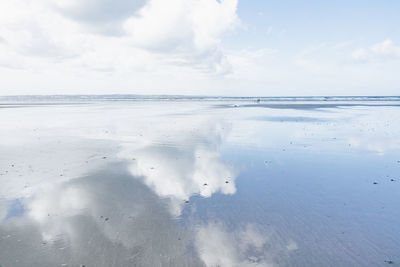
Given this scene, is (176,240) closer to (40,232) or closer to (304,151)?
(40,232)

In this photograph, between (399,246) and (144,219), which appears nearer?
(399,246)

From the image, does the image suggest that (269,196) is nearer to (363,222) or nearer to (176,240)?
(363,222)

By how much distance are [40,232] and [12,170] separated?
Answer: 25.5ft

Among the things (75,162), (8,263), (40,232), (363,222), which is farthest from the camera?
(75,162)

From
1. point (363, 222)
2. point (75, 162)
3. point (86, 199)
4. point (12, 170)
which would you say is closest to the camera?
point (363, 222)

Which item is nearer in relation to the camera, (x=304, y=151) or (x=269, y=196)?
(x=269, y=196)

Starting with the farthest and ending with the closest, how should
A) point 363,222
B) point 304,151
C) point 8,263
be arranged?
1. point 304,151
2. point 363,222
3. point 8,263

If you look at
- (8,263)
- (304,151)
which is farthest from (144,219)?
(304,151)

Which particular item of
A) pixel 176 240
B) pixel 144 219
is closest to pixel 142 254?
pixel 176 240

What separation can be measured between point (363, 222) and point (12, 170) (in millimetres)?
15543

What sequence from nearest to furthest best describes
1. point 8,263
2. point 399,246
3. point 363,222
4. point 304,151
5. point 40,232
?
point 8,263, point 399,246, point 40,232, point 363,222, point 304,151

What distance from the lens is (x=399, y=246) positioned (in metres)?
6.45

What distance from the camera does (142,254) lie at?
19.9ft

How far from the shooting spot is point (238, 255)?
19.8 ft
